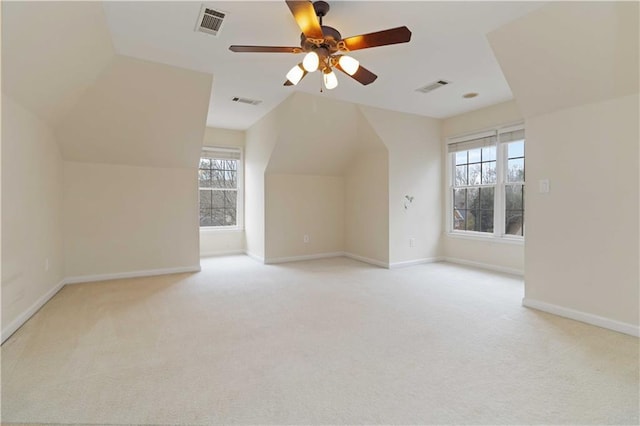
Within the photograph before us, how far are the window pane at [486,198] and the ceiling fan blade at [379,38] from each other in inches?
140

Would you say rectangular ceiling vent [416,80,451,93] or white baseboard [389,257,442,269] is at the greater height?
rectangular ceiling vent [416,80,451,93]

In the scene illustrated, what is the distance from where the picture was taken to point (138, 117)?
12.3 ft

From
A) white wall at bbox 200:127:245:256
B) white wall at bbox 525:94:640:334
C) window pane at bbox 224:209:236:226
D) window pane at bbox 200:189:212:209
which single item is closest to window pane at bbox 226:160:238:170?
white wall at bbox 200:127:245:256

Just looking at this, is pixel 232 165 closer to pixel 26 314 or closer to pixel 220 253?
pixel 220 253

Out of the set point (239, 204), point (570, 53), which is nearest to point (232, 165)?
point (239, 204)

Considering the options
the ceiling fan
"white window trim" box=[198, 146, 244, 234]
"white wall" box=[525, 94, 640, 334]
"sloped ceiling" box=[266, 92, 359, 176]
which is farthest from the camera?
"white window trim" box=[198, 146, 244, 234]

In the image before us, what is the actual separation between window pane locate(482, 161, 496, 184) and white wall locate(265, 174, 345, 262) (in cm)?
249

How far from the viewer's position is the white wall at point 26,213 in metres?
Answer: 2.40

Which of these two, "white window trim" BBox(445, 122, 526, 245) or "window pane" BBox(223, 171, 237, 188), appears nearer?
"white window trim" BBox(445, 122, 526, 245)

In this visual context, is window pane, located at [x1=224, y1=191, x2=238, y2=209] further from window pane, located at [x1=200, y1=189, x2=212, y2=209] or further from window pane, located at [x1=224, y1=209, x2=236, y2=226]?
window pane, located at [x1=200, y1=189, x2=212, y2=209]

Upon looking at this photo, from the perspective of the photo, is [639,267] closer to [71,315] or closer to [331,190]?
[331,190]

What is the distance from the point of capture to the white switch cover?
9.51ft

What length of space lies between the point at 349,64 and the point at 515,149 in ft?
11.2

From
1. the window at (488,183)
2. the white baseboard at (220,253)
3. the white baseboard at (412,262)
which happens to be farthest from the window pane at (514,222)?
the white baseboard at (220,253)
